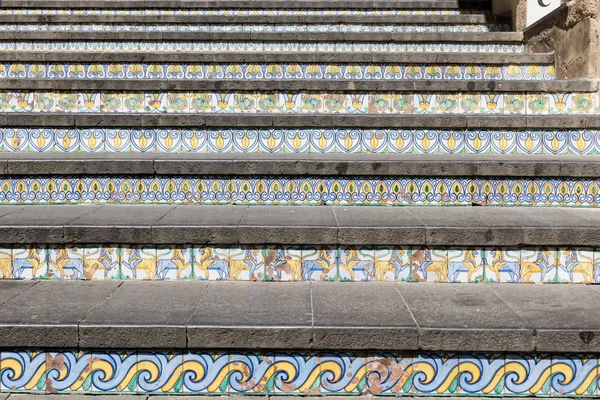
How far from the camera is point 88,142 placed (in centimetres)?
366

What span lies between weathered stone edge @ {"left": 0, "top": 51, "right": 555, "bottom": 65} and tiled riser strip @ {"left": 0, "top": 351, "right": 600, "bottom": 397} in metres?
3.15

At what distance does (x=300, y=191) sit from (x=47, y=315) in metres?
1.54

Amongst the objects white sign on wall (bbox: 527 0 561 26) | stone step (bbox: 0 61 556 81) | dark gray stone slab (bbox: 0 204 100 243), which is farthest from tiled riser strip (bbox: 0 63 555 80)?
dark gray stone slab (bbox: 0 204 100 243)

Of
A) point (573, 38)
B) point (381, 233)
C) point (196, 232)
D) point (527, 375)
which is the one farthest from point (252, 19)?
point (527, 375)

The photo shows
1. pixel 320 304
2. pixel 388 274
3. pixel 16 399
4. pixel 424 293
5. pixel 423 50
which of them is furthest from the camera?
pixel 423 50

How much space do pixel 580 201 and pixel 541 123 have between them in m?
0.68

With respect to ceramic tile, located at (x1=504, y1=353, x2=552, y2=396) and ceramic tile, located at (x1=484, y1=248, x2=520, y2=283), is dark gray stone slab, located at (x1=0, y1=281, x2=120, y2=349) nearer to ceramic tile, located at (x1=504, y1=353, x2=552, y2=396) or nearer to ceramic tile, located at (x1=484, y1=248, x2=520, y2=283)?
ceramic tile, located at (x1=504, y1=353, x2=552, y2=396)

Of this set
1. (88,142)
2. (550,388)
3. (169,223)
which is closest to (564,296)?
(550,388)

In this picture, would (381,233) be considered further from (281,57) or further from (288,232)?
(281,57)

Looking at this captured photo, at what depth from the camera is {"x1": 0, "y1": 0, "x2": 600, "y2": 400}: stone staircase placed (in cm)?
205

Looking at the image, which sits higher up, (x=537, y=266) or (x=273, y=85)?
(x=273, y=85)

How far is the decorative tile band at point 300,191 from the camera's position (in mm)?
3102

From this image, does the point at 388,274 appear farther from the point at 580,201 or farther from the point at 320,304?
the point at 580,201

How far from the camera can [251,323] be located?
6.68ft
